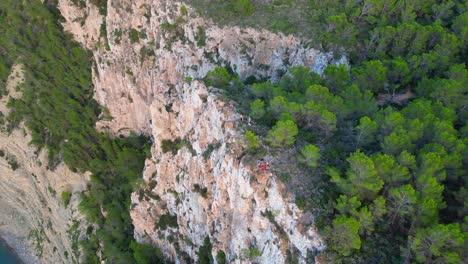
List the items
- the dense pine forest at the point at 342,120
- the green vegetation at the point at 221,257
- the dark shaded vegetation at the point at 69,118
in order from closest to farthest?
the dense pine forest at the point at 342,120, the green vegetation at the point at 221,257, the dark shaded vegetation at the point at 69,118

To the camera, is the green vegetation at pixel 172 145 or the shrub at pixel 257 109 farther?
the green vegetation at pixel 172 145

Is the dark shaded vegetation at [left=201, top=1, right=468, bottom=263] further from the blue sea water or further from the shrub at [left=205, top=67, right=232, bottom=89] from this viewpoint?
the blue sea water

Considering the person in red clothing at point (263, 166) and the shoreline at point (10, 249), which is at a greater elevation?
the person in red clothing at point (263, 166)

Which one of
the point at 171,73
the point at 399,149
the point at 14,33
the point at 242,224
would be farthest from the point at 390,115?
the point at 14,33

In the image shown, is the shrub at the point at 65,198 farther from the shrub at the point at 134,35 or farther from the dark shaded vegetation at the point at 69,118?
the shrub at the point at 134,35

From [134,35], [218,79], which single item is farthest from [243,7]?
[134,35]

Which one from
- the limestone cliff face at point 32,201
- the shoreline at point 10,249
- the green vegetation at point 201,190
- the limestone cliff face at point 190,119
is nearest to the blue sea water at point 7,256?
the shoreline at point 10,249

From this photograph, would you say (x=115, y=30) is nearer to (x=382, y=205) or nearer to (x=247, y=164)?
(x=247, y=164)
